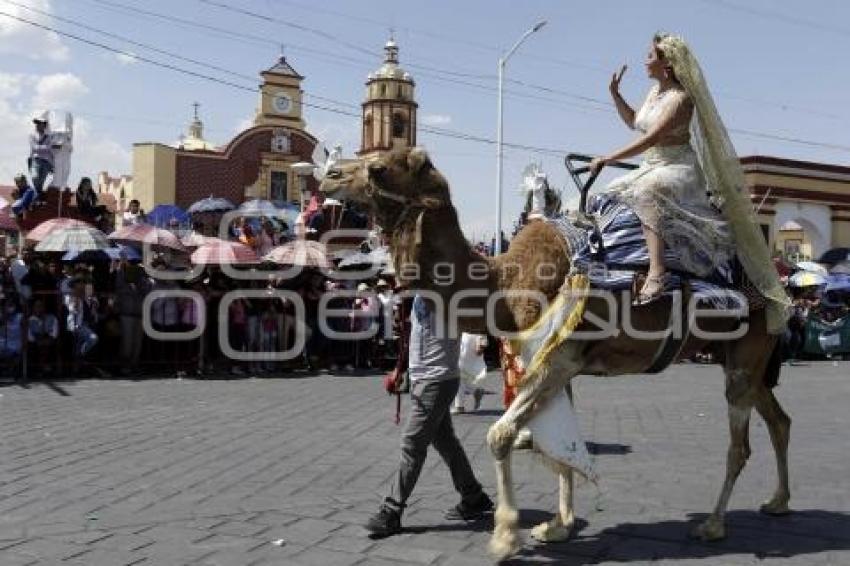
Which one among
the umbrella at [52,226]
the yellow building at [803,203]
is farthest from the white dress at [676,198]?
the yellow building at [803,203]

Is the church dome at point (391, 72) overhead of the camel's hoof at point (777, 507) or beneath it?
overhead

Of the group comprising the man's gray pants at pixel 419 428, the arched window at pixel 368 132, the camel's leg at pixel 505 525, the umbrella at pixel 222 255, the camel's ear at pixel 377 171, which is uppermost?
the arched window at pixel 368 132

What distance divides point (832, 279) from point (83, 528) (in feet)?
73.1

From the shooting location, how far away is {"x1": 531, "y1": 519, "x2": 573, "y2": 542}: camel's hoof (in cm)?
543

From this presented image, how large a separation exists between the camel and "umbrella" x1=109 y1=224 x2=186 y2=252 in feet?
40.4

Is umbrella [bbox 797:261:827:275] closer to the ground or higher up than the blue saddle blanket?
higher up

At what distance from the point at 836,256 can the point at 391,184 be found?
34.0 meters

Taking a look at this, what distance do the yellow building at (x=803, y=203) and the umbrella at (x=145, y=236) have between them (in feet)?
88.1

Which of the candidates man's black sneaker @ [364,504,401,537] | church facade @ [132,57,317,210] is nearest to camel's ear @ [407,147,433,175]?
man's black sneaker @ [364,504,401,537]

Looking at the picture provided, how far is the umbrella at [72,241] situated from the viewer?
1484cm

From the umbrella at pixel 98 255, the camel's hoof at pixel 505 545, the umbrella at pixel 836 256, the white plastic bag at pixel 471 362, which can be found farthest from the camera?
the umbrella at pixel 836 256

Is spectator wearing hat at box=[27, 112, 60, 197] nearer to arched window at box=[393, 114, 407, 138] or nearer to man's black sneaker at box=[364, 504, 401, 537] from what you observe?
man's black sneaker at box=[364, 504, 401, 537]

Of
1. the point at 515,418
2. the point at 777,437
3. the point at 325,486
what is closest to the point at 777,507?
the point at 777,437

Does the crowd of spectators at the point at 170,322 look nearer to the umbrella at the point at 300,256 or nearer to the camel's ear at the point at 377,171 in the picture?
the umbrella at the point at 300,256
